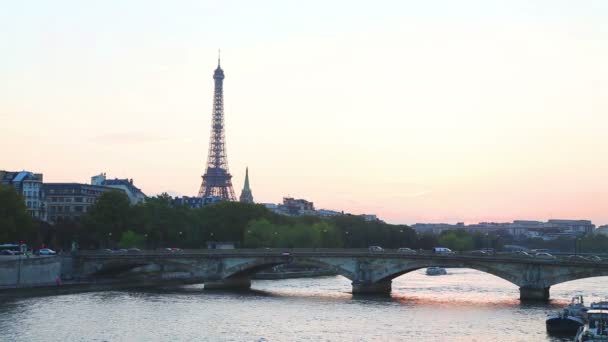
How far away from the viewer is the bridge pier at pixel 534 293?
237 ft

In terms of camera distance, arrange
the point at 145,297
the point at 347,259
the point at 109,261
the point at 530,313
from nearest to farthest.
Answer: the point at 530,313, the point at 145,297, the point at 347,259, the point at 109,261

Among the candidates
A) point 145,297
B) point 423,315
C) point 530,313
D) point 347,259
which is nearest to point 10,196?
point 145,297

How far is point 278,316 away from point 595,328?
71.9 feet

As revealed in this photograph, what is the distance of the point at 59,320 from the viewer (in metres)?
57.7

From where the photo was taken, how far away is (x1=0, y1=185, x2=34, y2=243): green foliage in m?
91.8

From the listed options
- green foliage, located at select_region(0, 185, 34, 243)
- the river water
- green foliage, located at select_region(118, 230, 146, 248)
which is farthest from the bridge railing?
green foliage, located at select_region(118, 230, 146, 248)

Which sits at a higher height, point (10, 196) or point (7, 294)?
point (10, 196)

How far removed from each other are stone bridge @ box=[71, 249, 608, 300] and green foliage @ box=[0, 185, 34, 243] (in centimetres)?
774

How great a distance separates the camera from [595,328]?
49406mm

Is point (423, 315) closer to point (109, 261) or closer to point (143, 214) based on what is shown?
point (109, 261)

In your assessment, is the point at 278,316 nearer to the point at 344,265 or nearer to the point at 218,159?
the point at 344,265

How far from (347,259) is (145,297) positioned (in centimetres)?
1839

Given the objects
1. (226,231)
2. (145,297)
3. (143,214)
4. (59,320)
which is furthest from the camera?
(226,231)

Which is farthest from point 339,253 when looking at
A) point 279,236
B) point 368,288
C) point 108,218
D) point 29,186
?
point 29,186
